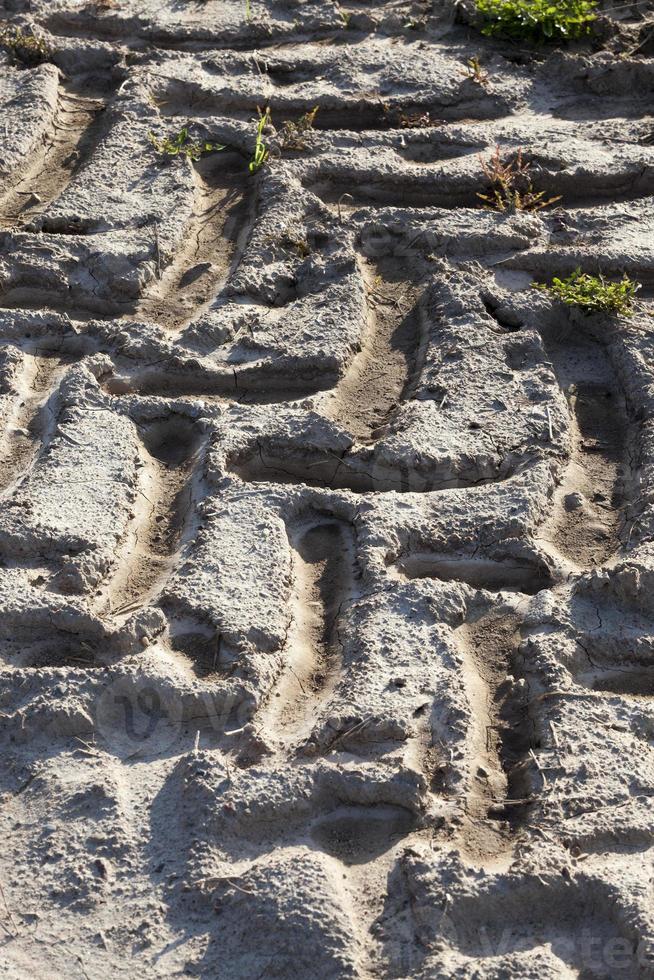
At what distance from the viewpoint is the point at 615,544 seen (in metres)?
2.82

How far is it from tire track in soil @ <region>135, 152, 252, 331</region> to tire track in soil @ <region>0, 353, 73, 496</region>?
33 cm

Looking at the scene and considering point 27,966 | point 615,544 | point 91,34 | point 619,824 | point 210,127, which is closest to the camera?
point 27,966

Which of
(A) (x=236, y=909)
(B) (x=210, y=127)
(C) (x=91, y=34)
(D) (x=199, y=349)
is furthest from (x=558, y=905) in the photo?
(C) (x=91, y=34)

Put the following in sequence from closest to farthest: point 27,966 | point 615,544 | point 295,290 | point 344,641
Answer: point 27,966
point 344,641
point 615,544
point 295,290

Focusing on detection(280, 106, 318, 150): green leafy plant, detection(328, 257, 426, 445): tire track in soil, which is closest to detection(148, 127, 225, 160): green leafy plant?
detection(280, 106, 318, 150): green leafy plant

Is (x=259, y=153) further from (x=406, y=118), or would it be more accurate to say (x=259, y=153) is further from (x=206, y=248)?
(x=406, y=118)

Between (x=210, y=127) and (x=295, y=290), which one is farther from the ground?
(x=210, y=127)

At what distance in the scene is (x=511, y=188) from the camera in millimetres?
3934

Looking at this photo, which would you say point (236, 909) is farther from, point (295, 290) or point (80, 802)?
point (295, 290)

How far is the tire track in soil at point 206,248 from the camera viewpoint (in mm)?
3527

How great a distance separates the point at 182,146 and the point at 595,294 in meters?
1.53

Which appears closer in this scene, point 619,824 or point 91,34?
point 619,824

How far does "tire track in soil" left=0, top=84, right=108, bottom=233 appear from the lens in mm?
3811

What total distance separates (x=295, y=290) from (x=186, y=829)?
1.83m
